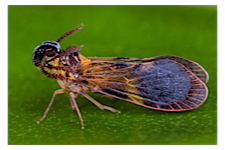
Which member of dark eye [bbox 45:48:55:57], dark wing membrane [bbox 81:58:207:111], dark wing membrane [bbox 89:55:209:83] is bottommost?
dark wing membrane [bbox 81:58:207:111]

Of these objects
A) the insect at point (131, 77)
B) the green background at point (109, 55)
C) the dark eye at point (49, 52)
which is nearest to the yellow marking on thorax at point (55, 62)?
the insect at point (131, 77)

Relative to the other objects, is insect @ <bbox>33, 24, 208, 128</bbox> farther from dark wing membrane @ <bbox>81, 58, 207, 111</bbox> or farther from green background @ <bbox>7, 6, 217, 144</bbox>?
green background @ <bbox>7, 6, 217, 144</bbox>

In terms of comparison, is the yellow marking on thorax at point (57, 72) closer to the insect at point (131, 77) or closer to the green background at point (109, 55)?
the insect at point (131, 77)

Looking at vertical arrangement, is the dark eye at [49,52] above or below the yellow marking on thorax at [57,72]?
above

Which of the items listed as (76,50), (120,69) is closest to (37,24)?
(76,50)

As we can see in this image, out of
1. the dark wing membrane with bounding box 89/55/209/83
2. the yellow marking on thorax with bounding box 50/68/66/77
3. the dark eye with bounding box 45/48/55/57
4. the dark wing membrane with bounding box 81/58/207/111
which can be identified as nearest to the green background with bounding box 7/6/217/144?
the dark wing membrane with bounding box 81/58/207/111

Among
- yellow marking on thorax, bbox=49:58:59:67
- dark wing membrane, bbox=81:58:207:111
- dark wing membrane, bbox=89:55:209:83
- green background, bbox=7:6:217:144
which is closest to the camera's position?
green background, bbox=7:6:217:144
